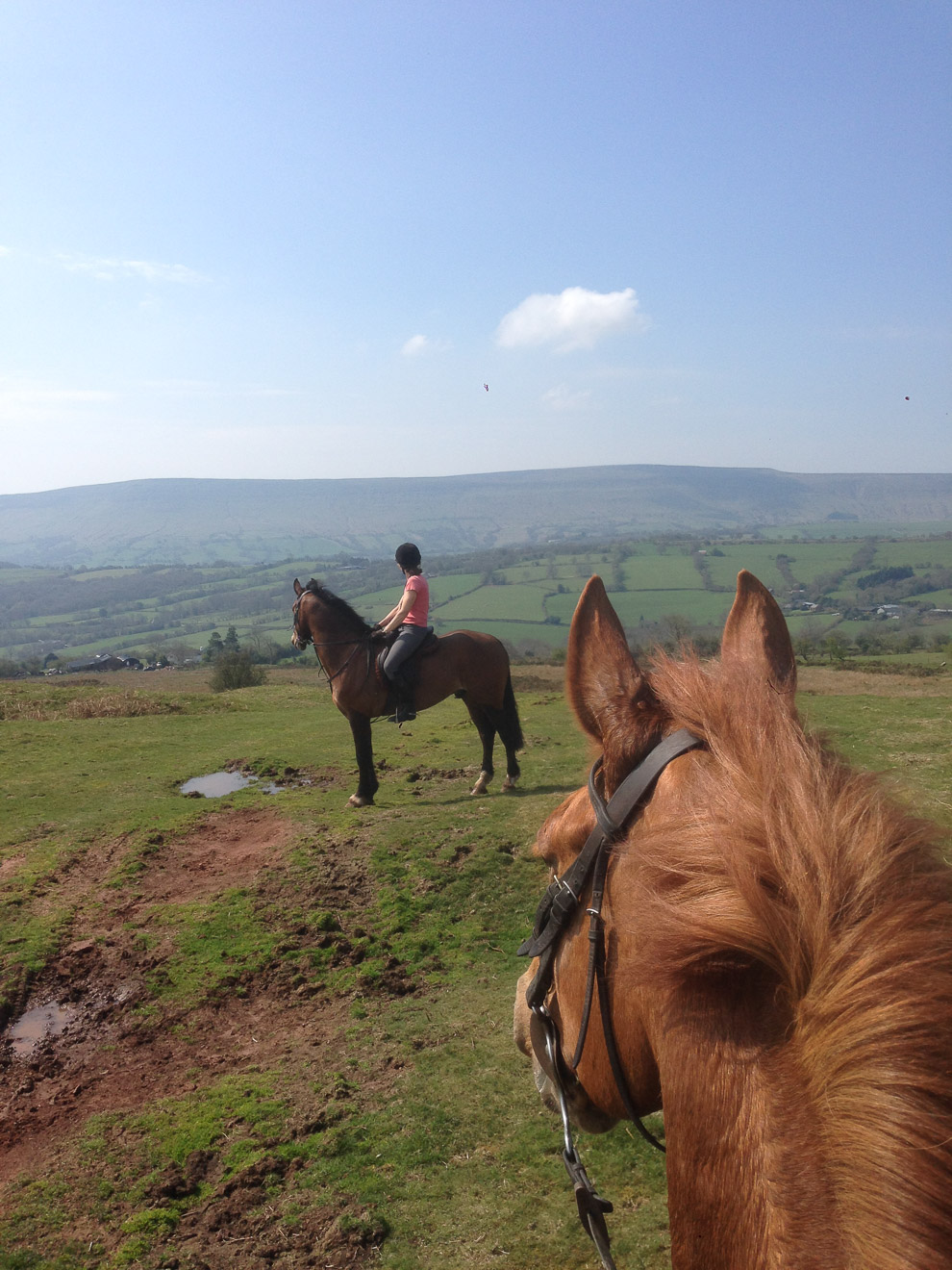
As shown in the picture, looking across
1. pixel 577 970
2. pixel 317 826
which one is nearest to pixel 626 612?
pixel 317 826

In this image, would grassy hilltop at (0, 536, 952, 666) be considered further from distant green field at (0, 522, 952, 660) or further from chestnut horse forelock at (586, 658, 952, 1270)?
chestnut horse forelock at (586, 658, 952, 1270)

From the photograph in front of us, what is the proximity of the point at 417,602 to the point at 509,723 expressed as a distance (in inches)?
88.1

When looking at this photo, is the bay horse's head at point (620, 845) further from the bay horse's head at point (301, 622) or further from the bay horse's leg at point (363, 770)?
the bay horse's head at point (301, 622)

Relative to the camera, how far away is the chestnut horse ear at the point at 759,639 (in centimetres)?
184

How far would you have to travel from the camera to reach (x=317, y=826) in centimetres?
951

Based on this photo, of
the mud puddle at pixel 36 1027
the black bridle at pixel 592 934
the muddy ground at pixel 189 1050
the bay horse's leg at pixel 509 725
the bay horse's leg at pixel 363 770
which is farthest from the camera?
the bay horse's leg at pixel 509 725

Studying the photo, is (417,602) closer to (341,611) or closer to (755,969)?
(341,611)

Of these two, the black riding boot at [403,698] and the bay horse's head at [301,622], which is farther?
the bay horse's head at [301,622]

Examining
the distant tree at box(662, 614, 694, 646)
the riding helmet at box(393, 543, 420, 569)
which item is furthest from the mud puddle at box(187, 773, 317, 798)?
the distant tree at box(662, 614, 694, 646)

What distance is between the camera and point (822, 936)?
1159mm

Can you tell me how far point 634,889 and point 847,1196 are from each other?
563 millimetres

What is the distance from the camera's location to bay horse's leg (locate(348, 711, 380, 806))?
34.2 feet

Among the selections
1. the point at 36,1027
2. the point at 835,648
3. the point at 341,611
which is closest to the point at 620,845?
the point at 36,1027

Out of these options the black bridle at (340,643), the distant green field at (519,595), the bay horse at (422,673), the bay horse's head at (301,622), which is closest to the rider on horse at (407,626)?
the bay horse at (422,673)
